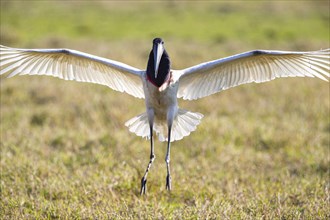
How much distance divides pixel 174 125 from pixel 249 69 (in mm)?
1008

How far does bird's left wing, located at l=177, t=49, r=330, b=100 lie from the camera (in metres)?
5.48

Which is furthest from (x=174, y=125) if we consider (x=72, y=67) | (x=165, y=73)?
(x=72, y=67)

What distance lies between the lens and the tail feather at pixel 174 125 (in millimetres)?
6012

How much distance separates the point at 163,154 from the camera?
25.6 feet

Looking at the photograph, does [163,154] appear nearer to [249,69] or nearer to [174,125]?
[174,125]

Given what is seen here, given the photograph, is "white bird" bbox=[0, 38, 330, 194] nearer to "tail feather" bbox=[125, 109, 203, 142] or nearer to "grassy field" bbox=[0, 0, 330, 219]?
"tail feather" bbox=[125, 109, 203, 142]

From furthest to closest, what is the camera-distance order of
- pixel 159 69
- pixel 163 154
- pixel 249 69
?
pixel 163 154
pixel 249 69
pixel 159 69

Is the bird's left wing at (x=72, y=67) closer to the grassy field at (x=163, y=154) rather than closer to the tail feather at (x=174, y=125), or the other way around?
the tail feather at (x=174, y=125)

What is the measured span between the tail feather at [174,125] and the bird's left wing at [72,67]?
0.49 meters

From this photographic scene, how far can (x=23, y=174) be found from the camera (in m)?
6.31

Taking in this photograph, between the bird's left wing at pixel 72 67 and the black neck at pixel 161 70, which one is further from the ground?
the bird's left wing at pixel 72 67

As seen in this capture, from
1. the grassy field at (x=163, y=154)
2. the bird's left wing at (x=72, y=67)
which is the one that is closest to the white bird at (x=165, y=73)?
the bird's left wing at (x=72, y=67)

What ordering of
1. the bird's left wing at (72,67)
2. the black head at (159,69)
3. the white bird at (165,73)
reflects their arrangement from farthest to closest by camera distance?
1. the bird's left wing at (72,67)
2. the white bird at (165,73)
3. the black head at (159,69)

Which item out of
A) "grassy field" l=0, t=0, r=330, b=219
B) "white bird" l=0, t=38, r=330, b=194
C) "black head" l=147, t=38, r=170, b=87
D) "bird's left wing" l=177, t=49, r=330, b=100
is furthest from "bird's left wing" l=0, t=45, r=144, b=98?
"grassy field" l=0, t=0, r=330, b=219
